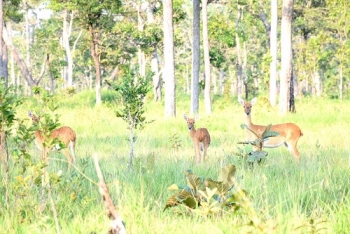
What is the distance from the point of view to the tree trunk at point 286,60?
17453mm

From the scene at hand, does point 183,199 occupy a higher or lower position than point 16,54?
lower

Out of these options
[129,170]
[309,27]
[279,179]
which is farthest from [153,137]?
[309,27]

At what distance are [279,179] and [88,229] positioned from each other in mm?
2644

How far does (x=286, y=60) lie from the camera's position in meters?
17.6

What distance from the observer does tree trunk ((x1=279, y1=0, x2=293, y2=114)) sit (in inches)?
687

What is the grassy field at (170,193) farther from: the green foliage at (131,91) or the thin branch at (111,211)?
the green foliage at (131,91)

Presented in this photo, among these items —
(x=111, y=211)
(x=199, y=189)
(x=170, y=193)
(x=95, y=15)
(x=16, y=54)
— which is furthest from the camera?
(x=95, y=15)

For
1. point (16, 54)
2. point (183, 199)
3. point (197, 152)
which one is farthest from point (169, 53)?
point (183, 199)

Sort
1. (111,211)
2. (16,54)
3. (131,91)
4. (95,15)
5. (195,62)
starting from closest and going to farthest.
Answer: (111,211)
(131,91)
(195,62)
(16,54)
(95,15)

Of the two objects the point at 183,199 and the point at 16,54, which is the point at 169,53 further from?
the point at 183,199

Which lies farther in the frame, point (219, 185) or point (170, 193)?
point (170, 193)

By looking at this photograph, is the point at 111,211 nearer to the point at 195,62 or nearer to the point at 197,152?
the point at 197,152

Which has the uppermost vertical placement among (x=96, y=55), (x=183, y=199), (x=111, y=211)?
(x=96, y=55)

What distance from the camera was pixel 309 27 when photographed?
40000 mm
